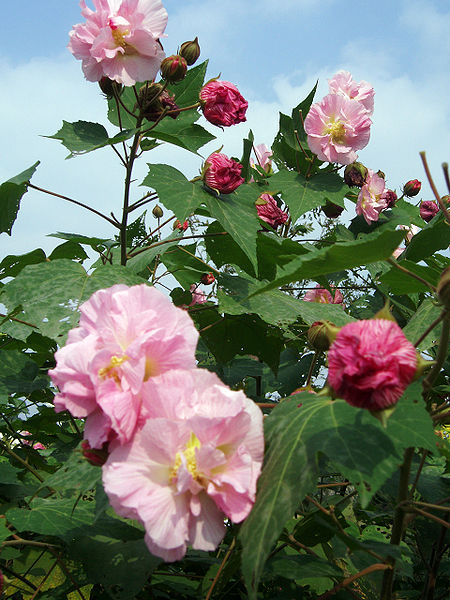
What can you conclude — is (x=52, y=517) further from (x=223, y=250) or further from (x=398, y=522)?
(x=223, y=250)

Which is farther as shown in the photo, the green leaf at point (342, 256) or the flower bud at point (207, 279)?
the flower bud at point (207, 279)

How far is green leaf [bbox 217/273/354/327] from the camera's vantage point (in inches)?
62.0

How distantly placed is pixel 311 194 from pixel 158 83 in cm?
91

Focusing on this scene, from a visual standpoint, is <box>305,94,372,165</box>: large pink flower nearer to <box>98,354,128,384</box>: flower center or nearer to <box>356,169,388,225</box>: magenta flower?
<box>356,169,388,225</box>: magenta flower

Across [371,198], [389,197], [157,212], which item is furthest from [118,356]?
[157,212]

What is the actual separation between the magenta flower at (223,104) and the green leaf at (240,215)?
234 millimetres

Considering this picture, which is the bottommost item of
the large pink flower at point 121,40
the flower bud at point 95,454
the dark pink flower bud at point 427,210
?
the flower bud at point 95,454

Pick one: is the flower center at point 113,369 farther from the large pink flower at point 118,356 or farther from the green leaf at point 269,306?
the green leaf at point 269,306

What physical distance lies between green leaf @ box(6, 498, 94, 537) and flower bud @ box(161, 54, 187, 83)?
1.28m

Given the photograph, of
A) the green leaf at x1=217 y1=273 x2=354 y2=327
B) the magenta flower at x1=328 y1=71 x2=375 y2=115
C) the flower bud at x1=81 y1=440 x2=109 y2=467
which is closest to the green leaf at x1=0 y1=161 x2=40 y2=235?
the green leaf at x1=217 y1=273 x2=354 y2=327

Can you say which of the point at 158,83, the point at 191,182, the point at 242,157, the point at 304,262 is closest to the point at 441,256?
the point at 242,157

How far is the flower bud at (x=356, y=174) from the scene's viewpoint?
2662mm

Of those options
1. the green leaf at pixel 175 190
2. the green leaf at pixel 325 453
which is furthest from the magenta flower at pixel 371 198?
the green leaf at pixel 325 453

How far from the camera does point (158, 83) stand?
1835 millimetres
